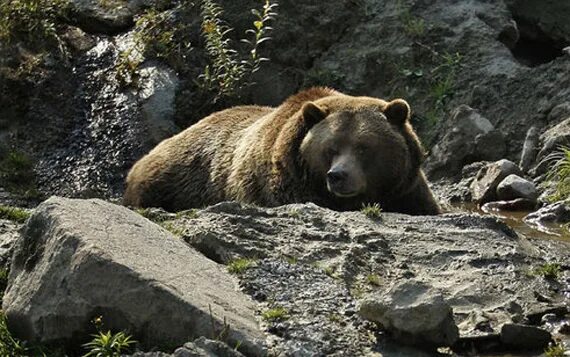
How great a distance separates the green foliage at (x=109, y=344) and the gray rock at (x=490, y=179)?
6.13m

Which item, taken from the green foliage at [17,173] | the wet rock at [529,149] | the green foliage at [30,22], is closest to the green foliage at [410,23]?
the wet rock at [529,149]

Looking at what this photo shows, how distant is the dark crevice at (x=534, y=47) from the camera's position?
44.8ft

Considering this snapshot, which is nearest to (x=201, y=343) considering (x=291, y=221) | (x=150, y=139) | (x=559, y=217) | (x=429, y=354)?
(x=429, y=354)

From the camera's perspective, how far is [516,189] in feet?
33.9

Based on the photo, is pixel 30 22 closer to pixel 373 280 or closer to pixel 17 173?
pixel 17 173

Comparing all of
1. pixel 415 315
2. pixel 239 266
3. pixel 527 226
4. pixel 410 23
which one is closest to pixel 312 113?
pixel 527 226

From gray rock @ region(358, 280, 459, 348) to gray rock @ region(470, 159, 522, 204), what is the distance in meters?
5.40

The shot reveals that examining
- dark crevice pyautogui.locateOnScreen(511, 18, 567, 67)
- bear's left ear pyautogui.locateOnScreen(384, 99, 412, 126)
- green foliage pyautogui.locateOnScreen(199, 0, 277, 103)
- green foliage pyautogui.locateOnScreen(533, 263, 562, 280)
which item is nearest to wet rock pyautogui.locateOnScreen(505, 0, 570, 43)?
dark crevice pyautogui.locateOnScreen(511, 18, 567, 67)

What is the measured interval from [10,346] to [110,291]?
23.5 inches

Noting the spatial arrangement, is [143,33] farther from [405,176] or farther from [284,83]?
[405,176]

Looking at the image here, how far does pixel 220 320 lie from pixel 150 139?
765 cm

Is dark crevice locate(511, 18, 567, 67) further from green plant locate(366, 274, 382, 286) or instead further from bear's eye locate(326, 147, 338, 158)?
green plant locate(366, 274, 382, 286)

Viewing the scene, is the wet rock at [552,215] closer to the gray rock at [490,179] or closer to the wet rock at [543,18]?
the gray rock at [490,179]

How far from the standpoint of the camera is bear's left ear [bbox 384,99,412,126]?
896cm
